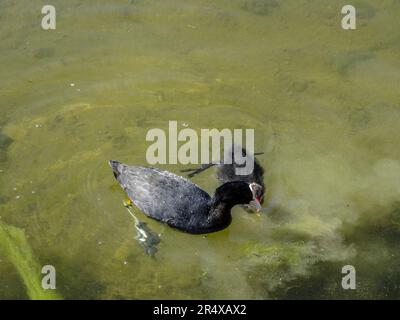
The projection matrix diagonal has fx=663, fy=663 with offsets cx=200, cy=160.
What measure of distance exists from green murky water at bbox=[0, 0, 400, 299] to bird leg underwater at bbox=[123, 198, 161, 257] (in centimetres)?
7

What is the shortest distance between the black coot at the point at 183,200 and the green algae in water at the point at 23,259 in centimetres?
131

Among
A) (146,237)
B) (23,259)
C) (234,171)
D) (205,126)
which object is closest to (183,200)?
(146,237)

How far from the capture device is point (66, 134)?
8.60 meters

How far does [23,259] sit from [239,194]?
2469mm

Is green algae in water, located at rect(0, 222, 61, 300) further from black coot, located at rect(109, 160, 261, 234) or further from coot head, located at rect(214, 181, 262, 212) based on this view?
coot head, located at rect(214, 181, 262, 212)

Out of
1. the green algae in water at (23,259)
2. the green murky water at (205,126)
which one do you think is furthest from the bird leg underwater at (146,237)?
the green algae in water at (23,259)

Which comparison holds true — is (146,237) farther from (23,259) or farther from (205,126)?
(205,126)

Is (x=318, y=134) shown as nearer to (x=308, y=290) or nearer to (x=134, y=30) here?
(x=308, y=290)

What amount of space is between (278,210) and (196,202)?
0.97 metres

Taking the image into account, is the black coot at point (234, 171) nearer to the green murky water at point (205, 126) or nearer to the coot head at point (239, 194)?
the green murky water at point (205, 126)

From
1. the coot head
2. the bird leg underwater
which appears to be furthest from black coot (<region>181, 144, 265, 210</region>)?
the bird leg underwater

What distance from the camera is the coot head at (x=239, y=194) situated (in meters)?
7.11

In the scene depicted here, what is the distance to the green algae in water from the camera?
6.94 m
